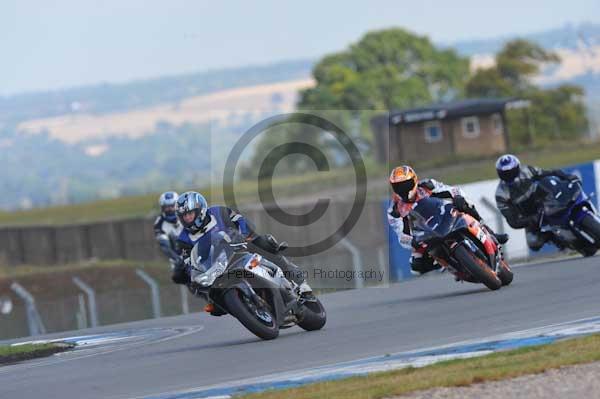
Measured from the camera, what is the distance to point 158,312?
2319 cm

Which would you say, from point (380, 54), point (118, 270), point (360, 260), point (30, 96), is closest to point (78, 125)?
point (30, 96)

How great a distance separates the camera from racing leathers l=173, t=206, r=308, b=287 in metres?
12.9

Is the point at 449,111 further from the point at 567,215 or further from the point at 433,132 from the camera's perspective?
the point at 567,215

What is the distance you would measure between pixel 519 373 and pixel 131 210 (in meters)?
63.3

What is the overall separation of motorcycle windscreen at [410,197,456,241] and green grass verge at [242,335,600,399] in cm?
464

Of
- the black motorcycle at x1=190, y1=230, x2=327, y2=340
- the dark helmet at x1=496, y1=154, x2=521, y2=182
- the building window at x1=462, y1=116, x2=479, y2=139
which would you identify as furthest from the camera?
the building window at x1=462, y1=116, x2=479, y2=139

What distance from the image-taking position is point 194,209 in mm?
12867

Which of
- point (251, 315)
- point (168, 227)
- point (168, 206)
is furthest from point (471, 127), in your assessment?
point (251, 315)

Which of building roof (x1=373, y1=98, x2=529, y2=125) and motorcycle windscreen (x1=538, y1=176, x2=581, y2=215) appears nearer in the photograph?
motorcycle windscreen (x1=538, y1=176, x2=581, y2=215)

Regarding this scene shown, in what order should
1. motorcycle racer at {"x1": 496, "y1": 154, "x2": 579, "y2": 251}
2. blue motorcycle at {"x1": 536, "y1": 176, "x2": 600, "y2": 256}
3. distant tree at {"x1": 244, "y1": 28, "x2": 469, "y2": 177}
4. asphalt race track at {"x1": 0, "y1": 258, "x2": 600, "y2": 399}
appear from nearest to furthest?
asphalt race track at {"x1": 0, "y1": 258, "x2": 600, "y2": 399} < blue motorcycle at {"x1": 536, "y1": 176, "x2": 600, "y2": 256} < motorcycle racer at {"x1": 496, "y1": 154, "x2": 579, "y2": 251} < distant tree at {"x1": 244, "y1": 28, "x2": 469, "y2": 177}

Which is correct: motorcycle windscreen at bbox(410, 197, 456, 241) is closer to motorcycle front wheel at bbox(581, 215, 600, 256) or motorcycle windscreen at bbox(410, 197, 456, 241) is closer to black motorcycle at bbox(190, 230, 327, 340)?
black motorcycle at bbox(190, 230, 327, 340)

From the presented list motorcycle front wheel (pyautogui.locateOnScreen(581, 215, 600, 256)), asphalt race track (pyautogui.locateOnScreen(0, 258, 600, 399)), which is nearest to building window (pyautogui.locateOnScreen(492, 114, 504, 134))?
motorcycle front wheel (pyautogui.locateOnScreen(581, 215, 600, 256))

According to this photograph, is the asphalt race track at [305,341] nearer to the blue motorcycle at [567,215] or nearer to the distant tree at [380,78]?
the blue motorcycle at [567,215]

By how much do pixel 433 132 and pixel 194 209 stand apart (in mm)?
58139
